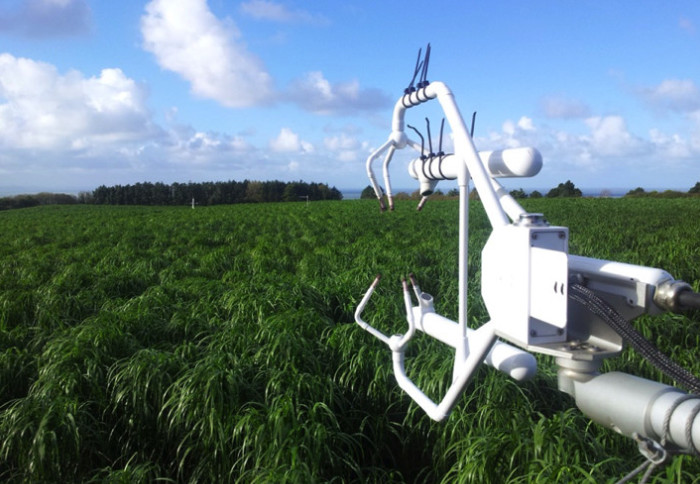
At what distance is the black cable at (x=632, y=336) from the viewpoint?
1454 millimetres

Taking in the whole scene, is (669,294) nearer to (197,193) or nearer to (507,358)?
(507,358)

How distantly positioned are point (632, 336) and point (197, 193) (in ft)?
179

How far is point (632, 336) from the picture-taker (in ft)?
4.88

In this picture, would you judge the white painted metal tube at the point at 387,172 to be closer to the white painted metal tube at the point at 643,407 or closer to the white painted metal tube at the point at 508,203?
the white painted metal tube at the point at 508,203

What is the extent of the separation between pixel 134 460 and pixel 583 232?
11452 millimetres

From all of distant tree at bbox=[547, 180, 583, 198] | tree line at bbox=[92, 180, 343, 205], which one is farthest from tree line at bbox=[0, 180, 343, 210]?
distant tree at bbox=[547, 180, 583, 198]

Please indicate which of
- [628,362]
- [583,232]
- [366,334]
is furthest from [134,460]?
[583,232]

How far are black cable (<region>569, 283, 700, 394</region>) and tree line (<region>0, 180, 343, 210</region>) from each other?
50.3 metres

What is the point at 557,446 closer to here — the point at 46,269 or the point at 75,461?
the point at 75,461

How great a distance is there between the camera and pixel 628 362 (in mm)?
4188

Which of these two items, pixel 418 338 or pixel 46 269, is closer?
pixel 418 338

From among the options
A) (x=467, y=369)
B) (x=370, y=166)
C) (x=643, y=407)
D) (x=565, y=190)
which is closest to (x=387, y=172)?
(x=370, y=166)

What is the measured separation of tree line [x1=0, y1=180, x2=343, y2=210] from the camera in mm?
52875

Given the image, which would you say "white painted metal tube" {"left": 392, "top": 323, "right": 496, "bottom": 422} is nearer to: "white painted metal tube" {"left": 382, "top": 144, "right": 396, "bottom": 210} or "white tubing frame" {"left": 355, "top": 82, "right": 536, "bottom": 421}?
"white tubing frame" {"left": 355, "top": 82, "right": 536, "bottom": 421}
